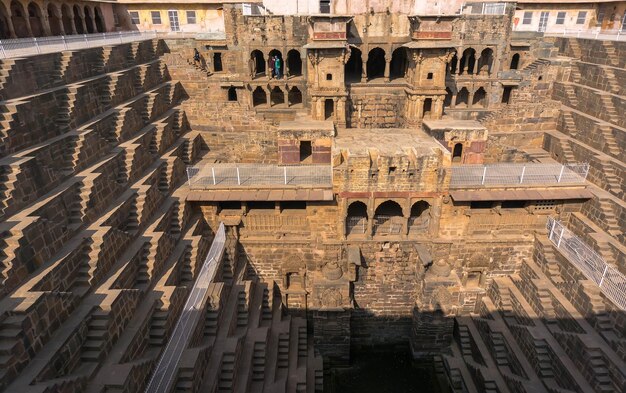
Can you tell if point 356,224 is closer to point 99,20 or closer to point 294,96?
point 294,96

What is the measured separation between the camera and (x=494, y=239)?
61.8 ft

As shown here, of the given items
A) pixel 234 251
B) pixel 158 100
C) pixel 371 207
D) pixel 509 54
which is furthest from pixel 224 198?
pixel 509 54

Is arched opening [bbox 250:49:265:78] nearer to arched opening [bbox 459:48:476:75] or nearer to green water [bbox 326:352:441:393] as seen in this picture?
arched opening [bbox 459:48:476:75]

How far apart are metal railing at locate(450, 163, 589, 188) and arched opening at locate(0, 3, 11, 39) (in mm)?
28600

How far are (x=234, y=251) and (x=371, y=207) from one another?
6.79 m

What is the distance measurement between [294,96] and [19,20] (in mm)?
19182

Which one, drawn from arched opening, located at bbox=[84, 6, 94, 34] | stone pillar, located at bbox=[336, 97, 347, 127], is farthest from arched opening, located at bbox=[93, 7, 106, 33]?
stone pillar, located at bbox=[336, 97, 347, 127]

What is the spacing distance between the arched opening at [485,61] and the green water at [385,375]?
19.7 m

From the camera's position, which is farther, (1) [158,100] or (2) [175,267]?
(1) [158,100]

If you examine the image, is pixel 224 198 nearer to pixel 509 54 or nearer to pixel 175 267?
pixel 175 267

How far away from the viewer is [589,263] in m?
15.7

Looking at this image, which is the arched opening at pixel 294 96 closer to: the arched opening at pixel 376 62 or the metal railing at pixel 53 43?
the arched opening at pixel 376 62

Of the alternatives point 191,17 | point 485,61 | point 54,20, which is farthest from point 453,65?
point 54,20

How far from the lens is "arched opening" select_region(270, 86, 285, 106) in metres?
27.9
